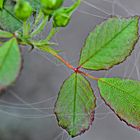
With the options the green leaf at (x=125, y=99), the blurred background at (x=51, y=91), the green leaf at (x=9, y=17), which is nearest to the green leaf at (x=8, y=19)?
the green leaf at (x=9, y=17)

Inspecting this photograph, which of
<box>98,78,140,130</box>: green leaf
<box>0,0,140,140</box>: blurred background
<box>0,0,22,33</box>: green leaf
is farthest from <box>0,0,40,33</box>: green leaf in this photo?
<box>0,0,140,140</box>: blurred background

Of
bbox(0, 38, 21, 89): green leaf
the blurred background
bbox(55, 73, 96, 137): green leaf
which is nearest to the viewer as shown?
bbox(0, 38, 21, 89): green leaf

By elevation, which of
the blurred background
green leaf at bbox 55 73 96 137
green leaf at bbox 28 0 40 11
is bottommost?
the blurred background

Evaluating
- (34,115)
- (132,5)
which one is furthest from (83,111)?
(132,5)

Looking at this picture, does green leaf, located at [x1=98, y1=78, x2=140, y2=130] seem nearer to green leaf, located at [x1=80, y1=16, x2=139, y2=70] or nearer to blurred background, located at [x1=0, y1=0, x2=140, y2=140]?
green leaf, located at [x1=80, y1=16, x2=139, y2=70]

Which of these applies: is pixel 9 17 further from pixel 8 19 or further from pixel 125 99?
pixel 125 99

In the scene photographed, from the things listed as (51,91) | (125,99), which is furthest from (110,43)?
→ (51,91)

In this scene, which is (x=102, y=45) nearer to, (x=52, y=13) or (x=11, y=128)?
(x=52, y=13)
